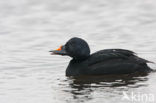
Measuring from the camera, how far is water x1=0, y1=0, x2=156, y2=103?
30.9 ft

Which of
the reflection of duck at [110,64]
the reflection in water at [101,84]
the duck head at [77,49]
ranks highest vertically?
the duck head at [77,49]

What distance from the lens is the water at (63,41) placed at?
9.43 metres

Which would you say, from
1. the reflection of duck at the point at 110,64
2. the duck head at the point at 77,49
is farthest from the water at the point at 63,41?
the duck head at the point at 77,49

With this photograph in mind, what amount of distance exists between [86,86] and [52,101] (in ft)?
4.41

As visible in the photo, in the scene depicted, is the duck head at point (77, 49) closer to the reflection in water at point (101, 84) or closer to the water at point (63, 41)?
the water at point (63, 41)

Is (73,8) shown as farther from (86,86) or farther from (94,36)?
(86,86)

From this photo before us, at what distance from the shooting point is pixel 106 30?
51.6 feet

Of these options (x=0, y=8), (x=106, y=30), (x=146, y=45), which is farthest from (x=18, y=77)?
(x=0, y=8)

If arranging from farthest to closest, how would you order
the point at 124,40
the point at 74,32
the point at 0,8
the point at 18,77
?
the point at 0,8, the point at 74,32, the point at 124,40, the point at 18,77

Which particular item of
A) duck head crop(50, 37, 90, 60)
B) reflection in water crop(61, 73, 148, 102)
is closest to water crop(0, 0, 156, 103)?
reflection in water crop(61, 73, 148, 102)

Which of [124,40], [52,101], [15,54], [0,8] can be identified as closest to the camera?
[52,101]

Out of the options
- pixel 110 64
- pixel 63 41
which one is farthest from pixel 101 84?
pixel 63 41

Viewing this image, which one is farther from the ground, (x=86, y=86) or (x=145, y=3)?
(x=145, y=3)

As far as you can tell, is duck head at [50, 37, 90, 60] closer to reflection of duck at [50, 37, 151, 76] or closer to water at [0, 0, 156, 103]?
reflection of duck at [50, 37, 151, 76]
